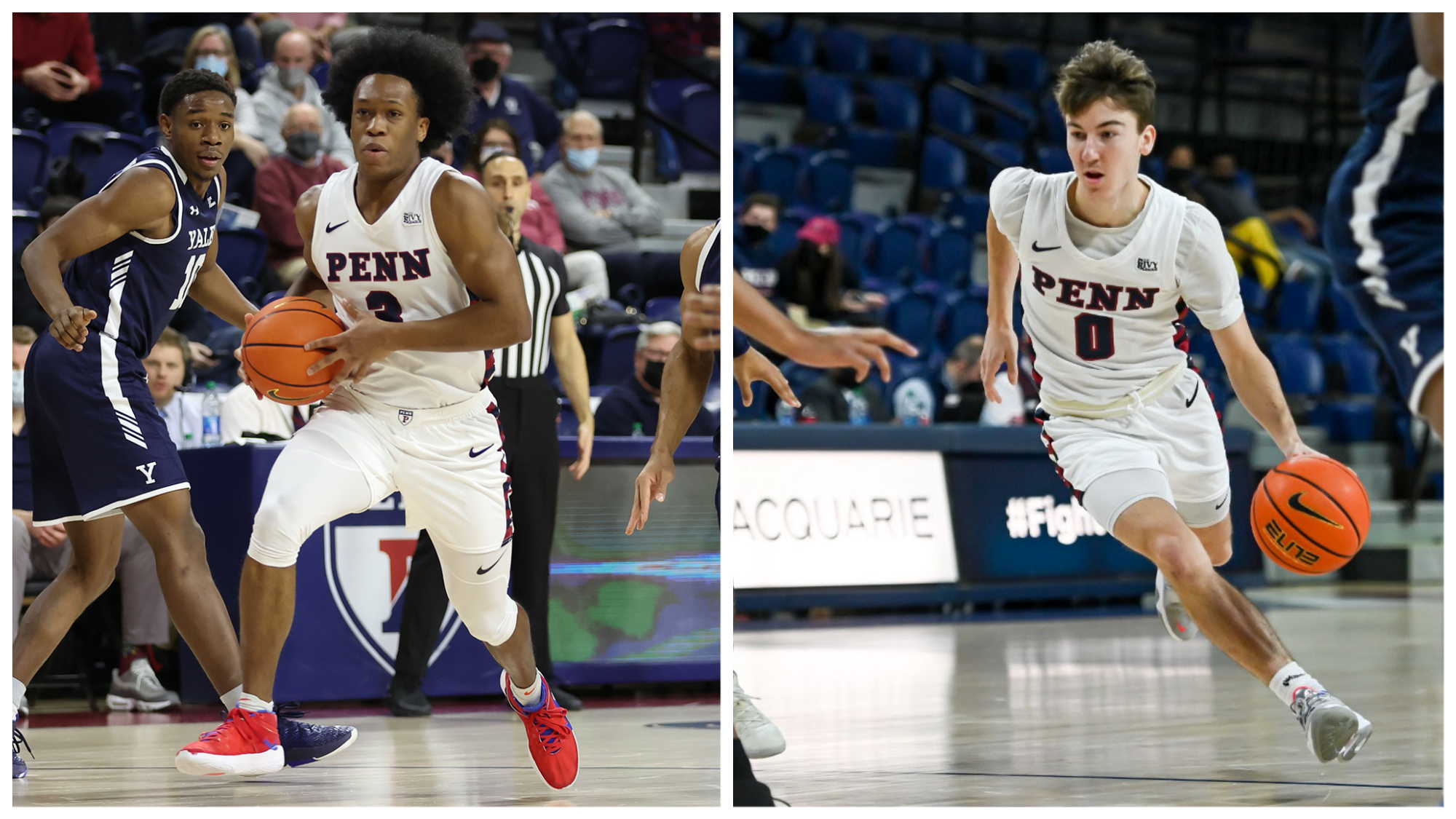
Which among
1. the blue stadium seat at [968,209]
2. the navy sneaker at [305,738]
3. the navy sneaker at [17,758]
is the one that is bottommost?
the navy sneaker at [17,758]

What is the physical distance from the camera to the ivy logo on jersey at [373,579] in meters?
5.41

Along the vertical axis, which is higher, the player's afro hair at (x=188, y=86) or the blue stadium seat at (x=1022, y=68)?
the blue stadium seat at (x=1022, y=68)

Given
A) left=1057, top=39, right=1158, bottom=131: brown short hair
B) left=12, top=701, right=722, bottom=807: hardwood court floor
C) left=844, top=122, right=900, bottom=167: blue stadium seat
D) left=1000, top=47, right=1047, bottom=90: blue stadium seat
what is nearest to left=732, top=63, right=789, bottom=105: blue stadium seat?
left=844, top=122, right=900, bottom=167: blue stadium seat

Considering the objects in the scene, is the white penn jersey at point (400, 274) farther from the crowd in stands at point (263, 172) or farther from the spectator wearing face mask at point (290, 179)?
the spectator wearing face mask at point (290, 179)

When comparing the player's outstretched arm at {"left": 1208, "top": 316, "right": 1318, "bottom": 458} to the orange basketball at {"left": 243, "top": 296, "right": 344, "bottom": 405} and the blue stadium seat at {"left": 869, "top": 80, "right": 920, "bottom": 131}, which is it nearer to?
the orange basketball at {"left": 243, "top": 296, "right": 344, "bottom": 405}

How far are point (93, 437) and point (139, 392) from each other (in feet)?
0.52

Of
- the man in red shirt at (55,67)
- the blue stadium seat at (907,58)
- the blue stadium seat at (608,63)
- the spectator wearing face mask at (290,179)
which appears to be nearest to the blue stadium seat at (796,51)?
the blue stadium seat at (907,58)

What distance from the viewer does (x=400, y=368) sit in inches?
142

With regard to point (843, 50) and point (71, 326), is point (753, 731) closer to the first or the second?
point (71, 326)

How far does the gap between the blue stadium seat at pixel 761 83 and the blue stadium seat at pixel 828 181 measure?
2.73 feet

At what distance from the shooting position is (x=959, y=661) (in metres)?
6.89
